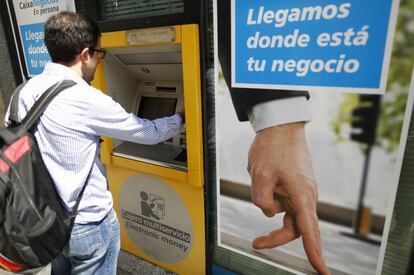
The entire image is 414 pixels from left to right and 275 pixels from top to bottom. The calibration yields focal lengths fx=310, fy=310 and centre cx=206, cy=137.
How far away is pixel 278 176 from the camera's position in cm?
170

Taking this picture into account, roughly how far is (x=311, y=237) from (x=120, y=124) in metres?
1.16

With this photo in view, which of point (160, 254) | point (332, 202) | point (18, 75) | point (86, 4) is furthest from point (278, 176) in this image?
point (18, 75)

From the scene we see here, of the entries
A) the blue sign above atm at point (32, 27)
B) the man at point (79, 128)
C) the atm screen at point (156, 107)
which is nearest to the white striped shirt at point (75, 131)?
the man at point (79, 128)

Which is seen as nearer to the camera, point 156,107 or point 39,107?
point 39,107

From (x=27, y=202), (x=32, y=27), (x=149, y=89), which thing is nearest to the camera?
(x=27, y=202)

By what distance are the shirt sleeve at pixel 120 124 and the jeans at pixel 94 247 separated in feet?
1.47

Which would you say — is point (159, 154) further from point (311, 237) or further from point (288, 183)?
point (311, 237)

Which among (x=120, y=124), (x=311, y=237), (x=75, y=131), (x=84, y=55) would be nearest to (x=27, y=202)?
(x=75, y=131)

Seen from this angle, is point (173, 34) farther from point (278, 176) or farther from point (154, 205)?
point (154, 205)

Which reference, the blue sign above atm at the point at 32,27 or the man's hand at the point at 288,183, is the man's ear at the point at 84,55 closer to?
the man's hand at the point at 288,183

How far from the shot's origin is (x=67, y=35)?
139 centimetres

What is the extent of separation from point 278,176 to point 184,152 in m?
0.71

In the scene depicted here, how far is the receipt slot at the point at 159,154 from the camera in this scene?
1.85m

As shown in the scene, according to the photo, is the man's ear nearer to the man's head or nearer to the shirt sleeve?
the man's head
